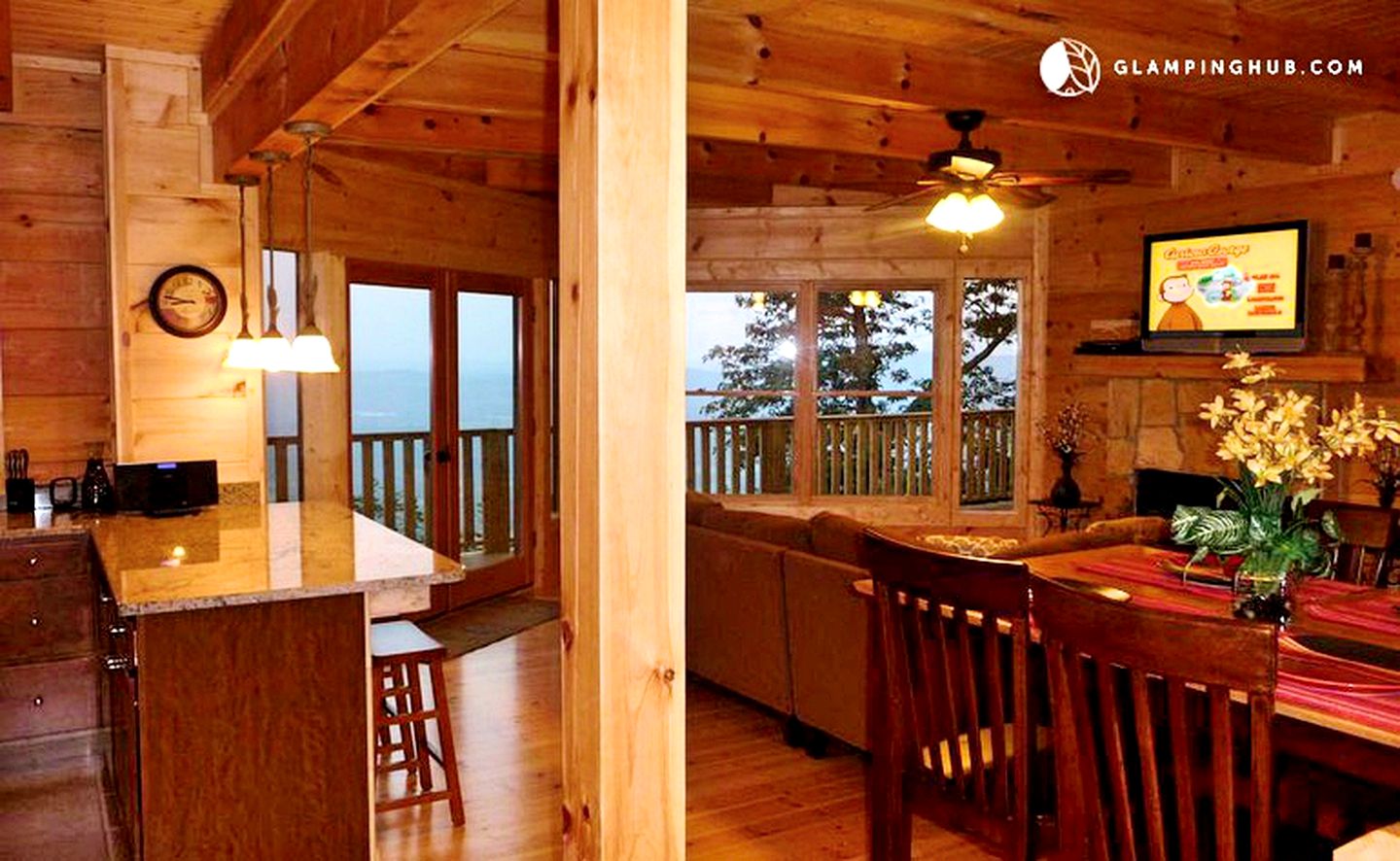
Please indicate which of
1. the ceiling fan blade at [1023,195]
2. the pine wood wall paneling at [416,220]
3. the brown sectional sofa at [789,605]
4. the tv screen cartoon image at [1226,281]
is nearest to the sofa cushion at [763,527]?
the brown sectional sofa at [789,605]

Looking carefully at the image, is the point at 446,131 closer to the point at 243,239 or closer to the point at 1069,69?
the point at 243,239

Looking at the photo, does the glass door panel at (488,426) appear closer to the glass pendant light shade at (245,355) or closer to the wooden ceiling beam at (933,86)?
the wooden ceiling beam at (933,86)

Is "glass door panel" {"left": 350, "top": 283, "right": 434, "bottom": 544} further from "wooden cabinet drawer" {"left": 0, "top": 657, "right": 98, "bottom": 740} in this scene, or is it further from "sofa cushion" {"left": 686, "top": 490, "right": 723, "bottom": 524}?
"sofa cushion" {"left": 686, "top": 490, "right": 723, "bottom": 524}

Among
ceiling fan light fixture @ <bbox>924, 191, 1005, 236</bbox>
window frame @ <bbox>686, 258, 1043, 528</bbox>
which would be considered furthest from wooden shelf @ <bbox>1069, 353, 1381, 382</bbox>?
ceiling fan light fixture @ <bbox>924, 191, 1005, 236</bbox>

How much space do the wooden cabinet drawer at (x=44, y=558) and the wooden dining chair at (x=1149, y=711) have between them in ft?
10.9

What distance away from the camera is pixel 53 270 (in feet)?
14.4

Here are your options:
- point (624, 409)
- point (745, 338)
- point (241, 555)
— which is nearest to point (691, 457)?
point (745, 338)

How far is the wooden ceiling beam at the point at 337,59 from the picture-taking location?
7.59 ft

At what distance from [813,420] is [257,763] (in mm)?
5417

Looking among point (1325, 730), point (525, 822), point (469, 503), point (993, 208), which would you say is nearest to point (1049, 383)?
point (993, 208)

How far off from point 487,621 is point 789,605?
8.64 feet

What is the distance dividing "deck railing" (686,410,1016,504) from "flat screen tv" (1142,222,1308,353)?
1.67 metres

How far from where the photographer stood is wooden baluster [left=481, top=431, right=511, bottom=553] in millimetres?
6926

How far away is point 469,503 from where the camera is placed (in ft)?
22.4
